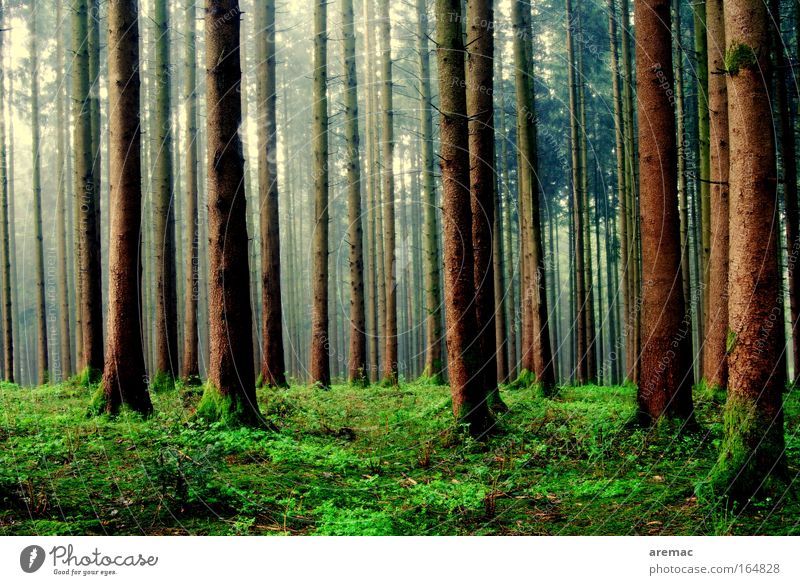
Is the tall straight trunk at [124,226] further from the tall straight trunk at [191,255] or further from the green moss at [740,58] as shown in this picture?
the green moss at [740,58]

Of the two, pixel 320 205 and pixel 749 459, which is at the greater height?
pixel 320 205

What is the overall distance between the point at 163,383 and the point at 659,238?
10.4 metres

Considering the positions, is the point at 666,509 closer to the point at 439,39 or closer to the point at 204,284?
the point at 439,39

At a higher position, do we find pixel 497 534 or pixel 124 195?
pixel 124 195

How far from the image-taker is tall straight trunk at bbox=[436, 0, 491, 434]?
9328 mm

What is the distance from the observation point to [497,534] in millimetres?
6273

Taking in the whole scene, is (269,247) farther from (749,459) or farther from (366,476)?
(749,459)

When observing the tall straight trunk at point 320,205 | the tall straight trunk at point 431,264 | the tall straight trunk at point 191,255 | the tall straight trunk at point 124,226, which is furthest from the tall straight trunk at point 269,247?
the tall straight trunk at point 124,226

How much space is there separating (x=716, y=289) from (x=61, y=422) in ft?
37.4

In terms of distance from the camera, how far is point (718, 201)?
12.0 meters

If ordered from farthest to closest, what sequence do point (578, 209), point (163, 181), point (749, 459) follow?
point (578, 209) < point (163, 181) < point (749, 459)

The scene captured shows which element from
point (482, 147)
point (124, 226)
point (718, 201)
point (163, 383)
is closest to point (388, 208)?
point (163, 383)

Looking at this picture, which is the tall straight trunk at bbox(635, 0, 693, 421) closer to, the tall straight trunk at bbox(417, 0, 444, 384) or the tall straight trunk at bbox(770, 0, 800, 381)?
the tall straight trunk at bbox(770, 0, 800, 381)

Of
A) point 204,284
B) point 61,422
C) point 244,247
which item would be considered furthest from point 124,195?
point 204,284
